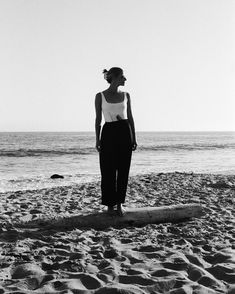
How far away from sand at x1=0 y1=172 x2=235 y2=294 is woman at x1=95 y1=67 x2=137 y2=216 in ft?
2.43

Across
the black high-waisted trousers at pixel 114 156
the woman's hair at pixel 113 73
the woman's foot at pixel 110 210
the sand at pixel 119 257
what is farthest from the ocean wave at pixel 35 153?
the woman's hair at pixel 113 73

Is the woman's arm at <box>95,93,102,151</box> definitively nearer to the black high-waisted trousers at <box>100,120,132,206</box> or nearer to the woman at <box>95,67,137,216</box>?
the woman at <box>95,67,137,216</box>

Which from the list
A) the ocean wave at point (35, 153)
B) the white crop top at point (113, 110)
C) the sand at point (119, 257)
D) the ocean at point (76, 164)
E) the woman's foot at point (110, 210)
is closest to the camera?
the sand at point (119, 257)

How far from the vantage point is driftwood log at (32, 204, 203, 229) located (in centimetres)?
497

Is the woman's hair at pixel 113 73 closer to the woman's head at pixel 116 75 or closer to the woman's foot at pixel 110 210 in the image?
the woman's head at pixel 116 75

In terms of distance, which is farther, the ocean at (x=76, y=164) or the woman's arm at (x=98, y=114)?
the ocean at (x=76, y=164)

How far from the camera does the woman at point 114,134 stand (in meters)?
4.86

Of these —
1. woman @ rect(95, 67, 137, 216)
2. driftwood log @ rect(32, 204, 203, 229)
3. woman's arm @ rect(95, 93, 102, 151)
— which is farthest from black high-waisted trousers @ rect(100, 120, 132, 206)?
driftwood log @ rect(32, 204, 203, 229)

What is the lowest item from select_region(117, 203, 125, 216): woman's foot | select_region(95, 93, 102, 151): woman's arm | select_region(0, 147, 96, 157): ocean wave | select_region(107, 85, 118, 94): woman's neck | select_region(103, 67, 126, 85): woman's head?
select_region(0, 147, 96, 157): ocean wave

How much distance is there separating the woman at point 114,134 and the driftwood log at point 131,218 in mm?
364

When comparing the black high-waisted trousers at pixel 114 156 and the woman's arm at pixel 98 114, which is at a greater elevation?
the woman's arm at pixel 98 114

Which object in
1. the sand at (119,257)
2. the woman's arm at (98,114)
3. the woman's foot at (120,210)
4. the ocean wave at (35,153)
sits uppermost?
the woman's arm at (98,114)

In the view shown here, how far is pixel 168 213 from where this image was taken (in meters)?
5.48

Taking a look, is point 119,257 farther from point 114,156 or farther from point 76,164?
point 76,164
